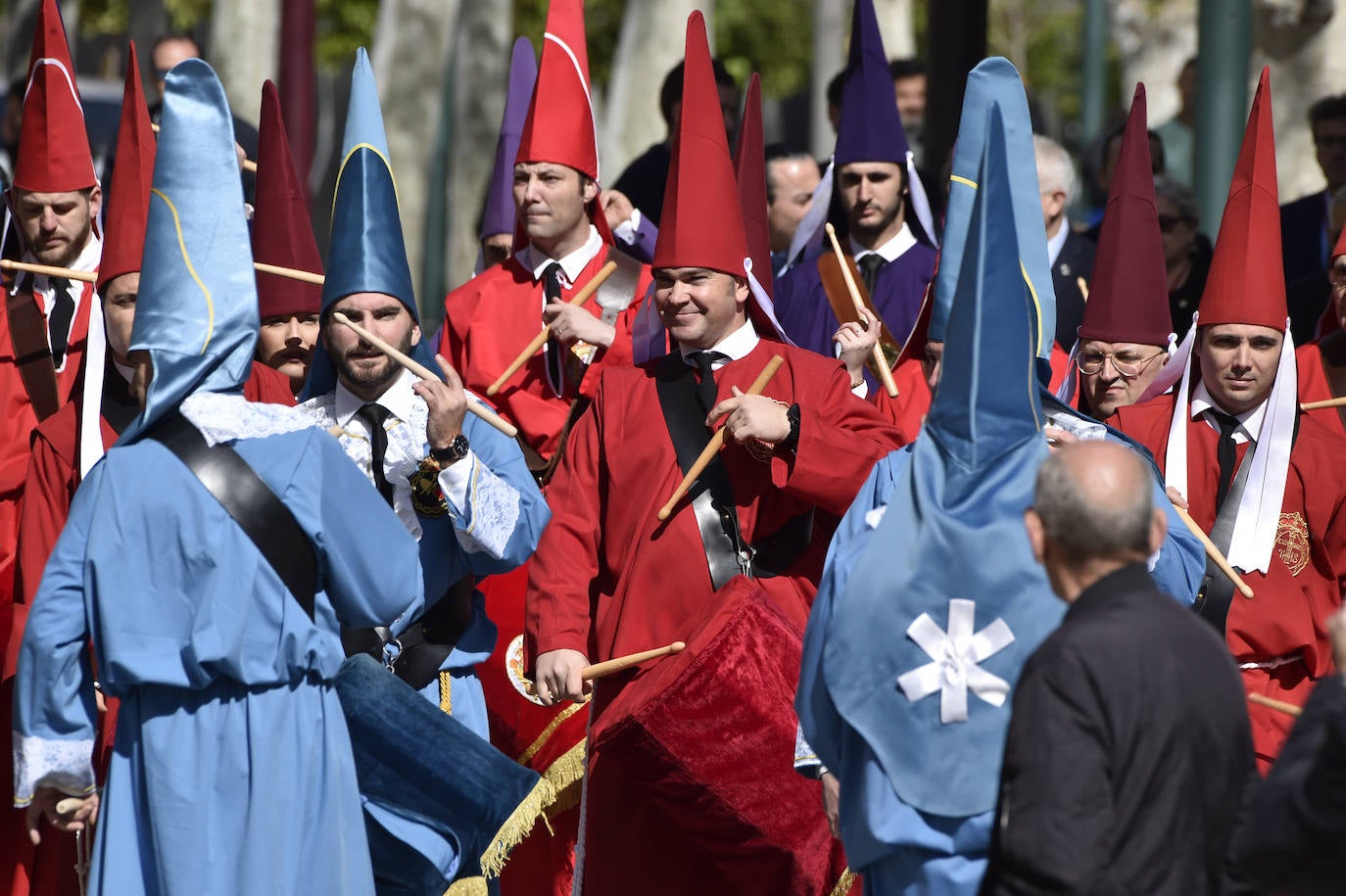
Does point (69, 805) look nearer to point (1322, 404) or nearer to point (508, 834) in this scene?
point (508, 834)

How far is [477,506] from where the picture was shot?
5590 millimetres

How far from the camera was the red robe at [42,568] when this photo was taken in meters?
5.97

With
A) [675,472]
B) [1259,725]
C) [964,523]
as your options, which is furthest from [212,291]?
[1259,725]

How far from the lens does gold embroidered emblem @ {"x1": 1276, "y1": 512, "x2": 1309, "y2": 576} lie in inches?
247

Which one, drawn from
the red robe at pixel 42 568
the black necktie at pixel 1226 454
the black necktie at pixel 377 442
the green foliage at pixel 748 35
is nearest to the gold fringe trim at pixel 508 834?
the black necktie at pixel 377 442

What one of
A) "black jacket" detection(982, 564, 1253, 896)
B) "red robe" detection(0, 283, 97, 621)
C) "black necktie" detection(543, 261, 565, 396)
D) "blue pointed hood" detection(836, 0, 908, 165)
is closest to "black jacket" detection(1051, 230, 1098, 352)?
"blue pointed hood" detection(836, 0, 908, 165)

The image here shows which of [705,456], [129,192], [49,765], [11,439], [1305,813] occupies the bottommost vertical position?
[49,765]

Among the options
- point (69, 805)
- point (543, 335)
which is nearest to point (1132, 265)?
A: point (543, 335)

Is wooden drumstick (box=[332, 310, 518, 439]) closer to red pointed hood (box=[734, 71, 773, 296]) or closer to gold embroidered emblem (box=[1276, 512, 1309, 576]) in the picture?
red pointed hood (box=[734, 71, 773, 296])

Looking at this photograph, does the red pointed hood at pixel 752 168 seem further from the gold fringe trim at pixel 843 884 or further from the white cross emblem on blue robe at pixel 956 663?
the white cross emblem on blue robe at pixel 956 663

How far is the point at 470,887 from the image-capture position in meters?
6.21

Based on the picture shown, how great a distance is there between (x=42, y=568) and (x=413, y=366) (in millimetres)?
1184

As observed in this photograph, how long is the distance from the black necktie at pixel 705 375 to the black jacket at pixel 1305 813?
98.2 inches

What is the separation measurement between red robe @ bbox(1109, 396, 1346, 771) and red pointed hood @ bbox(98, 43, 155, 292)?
2854 mm
